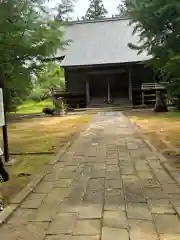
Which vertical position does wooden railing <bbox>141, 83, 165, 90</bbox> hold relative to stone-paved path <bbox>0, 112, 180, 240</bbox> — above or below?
above

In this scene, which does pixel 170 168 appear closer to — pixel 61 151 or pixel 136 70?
pixel 61 151

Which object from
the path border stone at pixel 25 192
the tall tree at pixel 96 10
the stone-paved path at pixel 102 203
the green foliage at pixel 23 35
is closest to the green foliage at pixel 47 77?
the green foliage at pixel 23 35

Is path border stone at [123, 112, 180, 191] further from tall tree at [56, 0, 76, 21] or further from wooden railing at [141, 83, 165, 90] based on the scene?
wooden railing at [141, 83, 165, 90]

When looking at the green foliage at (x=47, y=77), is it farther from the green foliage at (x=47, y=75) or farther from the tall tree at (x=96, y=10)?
the tall tree at (x=96, y=10)

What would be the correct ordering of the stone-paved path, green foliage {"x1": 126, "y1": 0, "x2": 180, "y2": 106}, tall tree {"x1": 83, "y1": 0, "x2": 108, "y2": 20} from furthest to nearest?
tall tree {"x1": 83, "y1": 0, "x2": 108, "y2": 20}
green foliage {"x1": 126, "y1": 0, "x2": 180, "y2": 106}
the stone-paved path

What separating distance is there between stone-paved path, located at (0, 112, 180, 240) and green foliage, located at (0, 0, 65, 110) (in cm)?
232

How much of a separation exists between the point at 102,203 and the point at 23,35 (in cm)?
416

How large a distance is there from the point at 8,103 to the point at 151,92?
9960 millimetres

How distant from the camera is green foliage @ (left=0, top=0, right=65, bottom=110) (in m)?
6.07

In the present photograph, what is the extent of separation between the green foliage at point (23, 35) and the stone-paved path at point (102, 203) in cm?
232

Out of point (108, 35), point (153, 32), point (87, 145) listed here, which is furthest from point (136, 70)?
point (87, 145)

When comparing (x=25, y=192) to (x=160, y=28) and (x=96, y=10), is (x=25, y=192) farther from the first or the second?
(x=96, y=10)

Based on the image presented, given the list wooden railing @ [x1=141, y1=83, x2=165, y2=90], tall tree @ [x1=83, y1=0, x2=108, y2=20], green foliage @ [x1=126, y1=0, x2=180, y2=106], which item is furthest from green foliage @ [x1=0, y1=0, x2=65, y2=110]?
tall tree @ [x1=83, y1=0, x2=108, y2=20]

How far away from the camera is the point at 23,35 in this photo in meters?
6.63
